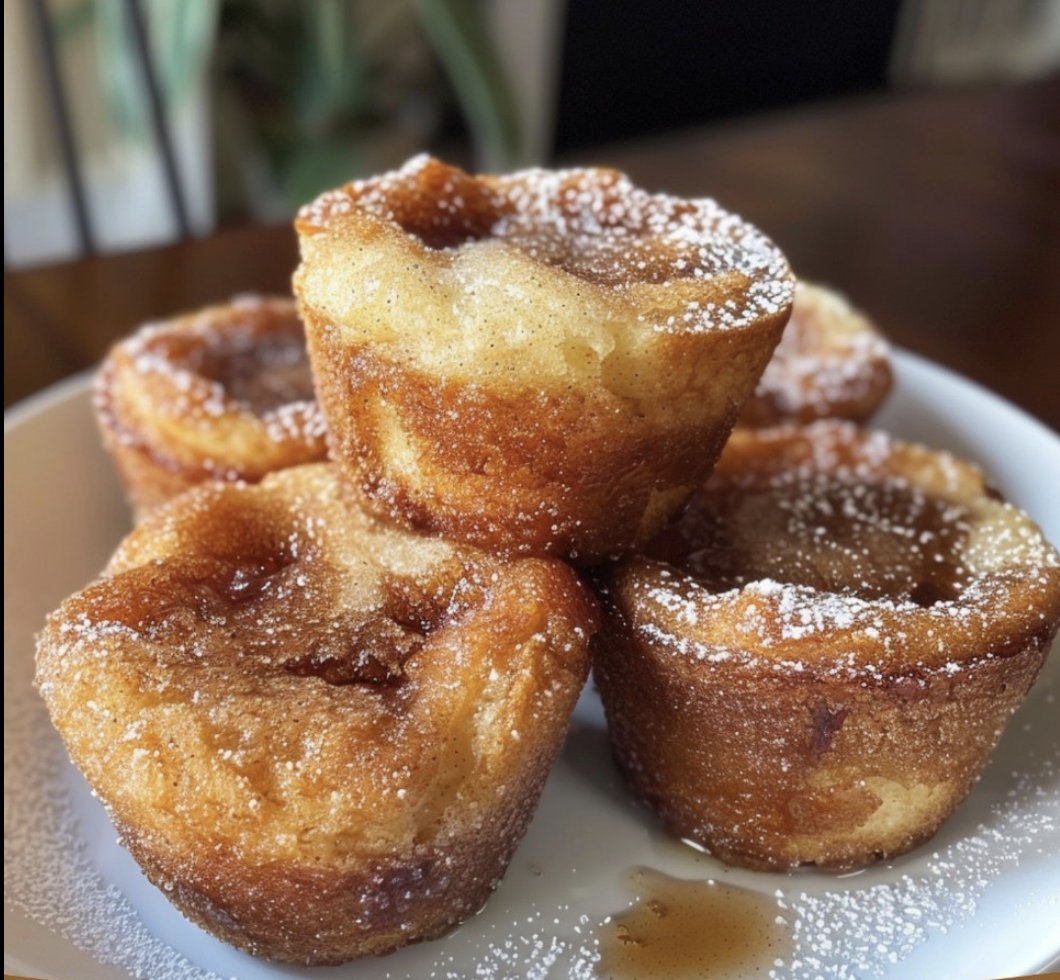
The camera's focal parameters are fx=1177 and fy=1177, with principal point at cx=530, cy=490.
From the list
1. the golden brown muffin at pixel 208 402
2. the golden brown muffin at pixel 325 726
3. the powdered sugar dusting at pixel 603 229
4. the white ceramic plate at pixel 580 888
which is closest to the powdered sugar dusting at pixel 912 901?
the white ceramic plate at pixel 580 888

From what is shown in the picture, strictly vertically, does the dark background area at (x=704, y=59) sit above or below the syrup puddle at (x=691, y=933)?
below

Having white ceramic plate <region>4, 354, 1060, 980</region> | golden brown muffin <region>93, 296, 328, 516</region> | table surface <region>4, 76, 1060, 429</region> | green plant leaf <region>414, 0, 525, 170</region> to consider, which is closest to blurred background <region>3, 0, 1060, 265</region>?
green plant leaf <region>414, 0, 525, 170</region>

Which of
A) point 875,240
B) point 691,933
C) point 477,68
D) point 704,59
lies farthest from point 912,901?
point 704,59

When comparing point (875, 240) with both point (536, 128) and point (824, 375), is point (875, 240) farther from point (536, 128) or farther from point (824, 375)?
point (536, 128)

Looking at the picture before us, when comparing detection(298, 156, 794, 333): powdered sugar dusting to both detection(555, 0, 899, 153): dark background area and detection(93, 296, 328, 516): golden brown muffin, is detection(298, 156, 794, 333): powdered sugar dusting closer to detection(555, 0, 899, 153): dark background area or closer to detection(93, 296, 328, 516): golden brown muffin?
detection(93, 296, 328, 516): golden brown muffin

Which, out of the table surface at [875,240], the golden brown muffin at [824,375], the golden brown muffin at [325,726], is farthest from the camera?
the table surface at [875,240]

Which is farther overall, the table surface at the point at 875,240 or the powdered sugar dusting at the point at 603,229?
the table surface at the point at 875,240

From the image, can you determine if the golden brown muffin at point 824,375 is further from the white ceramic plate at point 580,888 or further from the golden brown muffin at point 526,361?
the golden brown muffin at point 526,361
